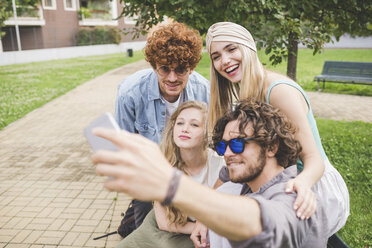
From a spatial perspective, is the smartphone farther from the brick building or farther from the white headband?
the brick building

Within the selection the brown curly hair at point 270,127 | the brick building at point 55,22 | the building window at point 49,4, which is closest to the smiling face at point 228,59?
the brown curly hair at point 270,127

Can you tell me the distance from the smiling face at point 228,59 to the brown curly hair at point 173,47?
0.43 metres

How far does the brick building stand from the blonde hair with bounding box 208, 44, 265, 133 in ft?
95.1

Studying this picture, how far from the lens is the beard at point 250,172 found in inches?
68.5

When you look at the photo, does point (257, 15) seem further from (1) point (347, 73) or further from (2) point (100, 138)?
(1) point (347, 73)

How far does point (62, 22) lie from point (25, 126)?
2970 centimetres

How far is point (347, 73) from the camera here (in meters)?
12.0

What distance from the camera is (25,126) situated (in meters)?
8.73

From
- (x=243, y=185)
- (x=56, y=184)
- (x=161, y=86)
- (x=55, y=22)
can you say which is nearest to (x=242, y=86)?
(x=243, y=185)

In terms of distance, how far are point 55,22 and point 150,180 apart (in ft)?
123

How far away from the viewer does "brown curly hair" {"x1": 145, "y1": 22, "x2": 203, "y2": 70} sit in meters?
2.82

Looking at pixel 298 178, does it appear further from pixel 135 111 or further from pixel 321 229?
pixel 135 111

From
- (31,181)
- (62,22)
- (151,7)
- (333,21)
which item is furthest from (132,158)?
(62,22)

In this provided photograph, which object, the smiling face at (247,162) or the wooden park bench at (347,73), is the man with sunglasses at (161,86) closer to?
the smiling face at (247,162)
